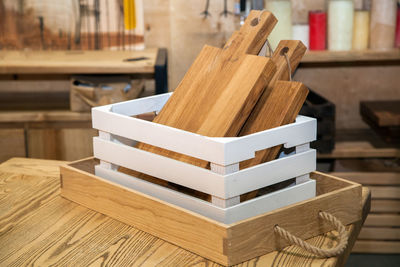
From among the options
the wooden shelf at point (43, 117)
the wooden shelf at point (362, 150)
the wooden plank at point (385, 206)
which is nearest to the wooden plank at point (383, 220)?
the wooden plank at point (385, 206)

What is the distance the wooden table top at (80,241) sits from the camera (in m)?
0.98

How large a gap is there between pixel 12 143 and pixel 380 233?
1.82 meters

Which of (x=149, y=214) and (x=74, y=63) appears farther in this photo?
(x=74, y=63)

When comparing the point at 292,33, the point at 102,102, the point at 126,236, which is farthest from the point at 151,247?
the point at 292,33

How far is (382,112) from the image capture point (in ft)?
8.68

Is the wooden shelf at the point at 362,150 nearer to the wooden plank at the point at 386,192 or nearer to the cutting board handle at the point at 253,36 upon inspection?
the wooden plank at the point at 386,192

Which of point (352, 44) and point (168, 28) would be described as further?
point (168, 28)

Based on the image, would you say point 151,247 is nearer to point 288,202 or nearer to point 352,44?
point 288,202

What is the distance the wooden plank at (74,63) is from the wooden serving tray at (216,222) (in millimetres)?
1289

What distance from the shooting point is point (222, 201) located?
Result: 3.22 ft

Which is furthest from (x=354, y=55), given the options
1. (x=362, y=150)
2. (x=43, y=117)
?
(x=43, y=117)

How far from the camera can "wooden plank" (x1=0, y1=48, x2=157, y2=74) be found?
2486mm

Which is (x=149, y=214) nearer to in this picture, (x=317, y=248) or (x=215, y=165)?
(x=215, y=165)

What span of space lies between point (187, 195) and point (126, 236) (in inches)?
5.8
